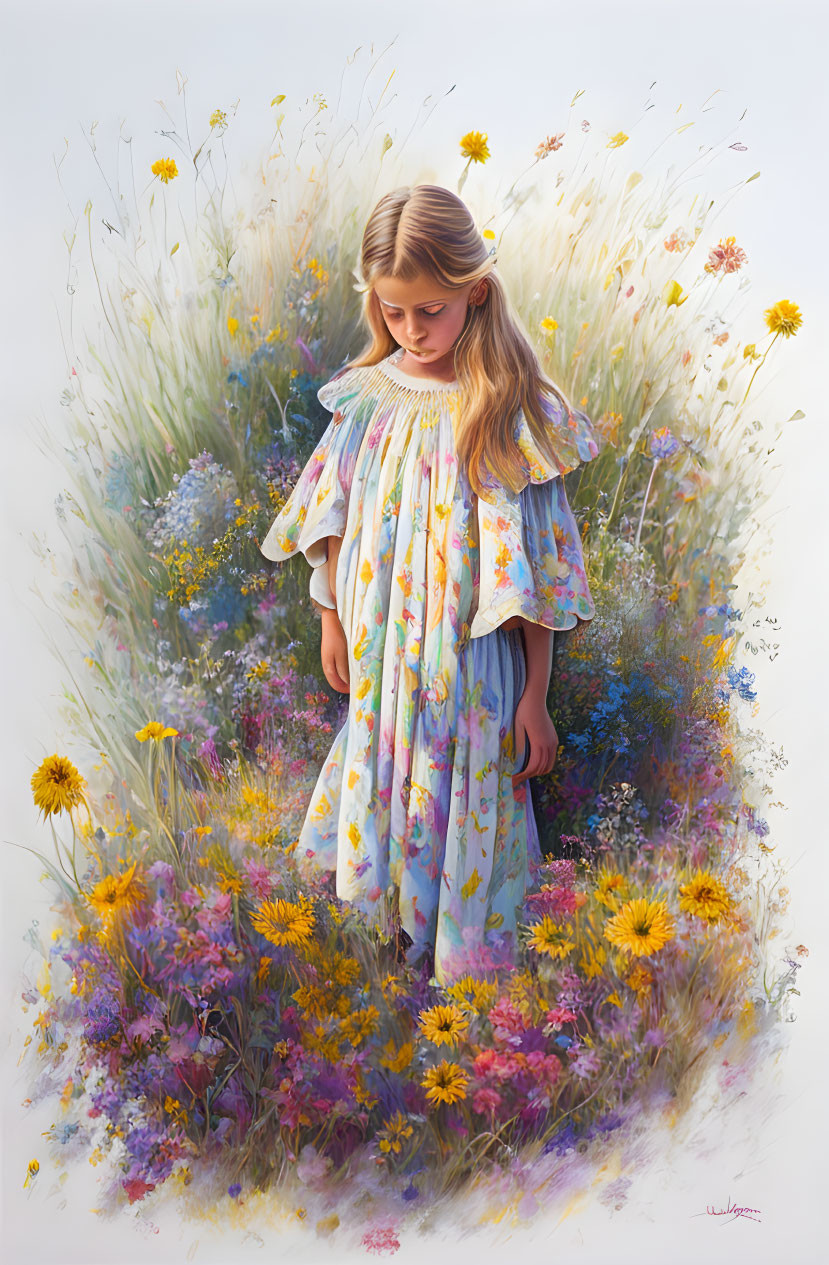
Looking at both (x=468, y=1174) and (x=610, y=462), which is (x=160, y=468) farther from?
(x=468, y=1174)

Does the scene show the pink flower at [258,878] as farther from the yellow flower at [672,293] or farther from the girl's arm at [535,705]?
the yellow flower at [672,293]

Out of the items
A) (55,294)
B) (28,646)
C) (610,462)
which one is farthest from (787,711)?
(55,294)

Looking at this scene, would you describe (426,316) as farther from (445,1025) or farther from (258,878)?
(445,1025)

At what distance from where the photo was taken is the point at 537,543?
1.53 m

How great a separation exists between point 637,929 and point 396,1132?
1.83ft

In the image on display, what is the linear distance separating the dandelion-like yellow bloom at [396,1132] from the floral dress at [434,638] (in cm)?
Result: 26

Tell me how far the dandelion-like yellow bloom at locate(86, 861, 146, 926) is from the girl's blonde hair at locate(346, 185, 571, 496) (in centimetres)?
95

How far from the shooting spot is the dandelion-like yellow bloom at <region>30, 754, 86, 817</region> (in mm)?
1625

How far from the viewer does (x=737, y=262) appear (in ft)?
5.24

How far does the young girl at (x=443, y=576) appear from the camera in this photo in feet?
4.92

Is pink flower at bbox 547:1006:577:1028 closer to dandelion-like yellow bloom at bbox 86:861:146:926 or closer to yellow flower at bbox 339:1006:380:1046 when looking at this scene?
yellow flower at bbox 339:1006:380:1046

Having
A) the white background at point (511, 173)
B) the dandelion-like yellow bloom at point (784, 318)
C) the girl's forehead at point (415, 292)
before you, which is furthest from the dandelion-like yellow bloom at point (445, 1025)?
the dandelion-like yellow bloom at point (784, 318)

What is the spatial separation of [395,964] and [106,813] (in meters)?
0.60
